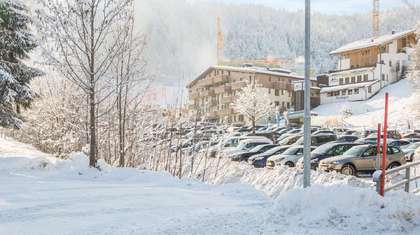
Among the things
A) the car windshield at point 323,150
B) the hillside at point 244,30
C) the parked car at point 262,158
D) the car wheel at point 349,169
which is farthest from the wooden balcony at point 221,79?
the hillside at point 244,30

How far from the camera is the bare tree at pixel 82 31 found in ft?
44.9

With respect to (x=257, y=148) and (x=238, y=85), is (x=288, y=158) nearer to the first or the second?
(x=257, y=148)

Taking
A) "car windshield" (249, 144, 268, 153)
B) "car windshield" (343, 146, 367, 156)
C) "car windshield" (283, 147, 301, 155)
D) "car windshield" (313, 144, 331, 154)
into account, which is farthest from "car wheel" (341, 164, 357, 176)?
"car windshield" (249, 144, 268, 153)

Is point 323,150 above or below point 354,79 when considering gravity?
below

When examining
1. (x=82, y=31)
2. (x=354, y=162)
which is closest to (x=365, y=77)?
(x=354, y=162)

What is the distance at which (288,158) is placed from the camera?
25.0 meters

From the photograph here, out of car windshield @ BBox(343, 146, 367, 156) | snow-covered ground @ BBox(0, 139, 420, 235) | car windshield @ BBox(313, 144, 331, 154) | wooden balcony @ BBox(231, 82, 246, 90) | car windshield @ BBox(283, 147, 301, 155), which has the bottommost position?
car windshield @ BBox(283, 147, 301, 155)

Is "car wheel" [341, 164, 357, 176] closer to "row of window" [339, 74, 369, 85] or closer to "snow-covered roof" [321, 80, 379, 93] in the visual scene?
"snow-covered roof" [321, 80, 379, 93]

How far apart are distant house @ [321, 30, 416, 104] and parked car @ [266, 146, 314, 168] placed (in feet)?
157

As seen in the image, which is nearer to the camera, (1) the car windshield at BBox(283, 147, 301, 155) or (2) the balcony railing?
(1) the car windshield at BBox(283, 147, 301, 155)

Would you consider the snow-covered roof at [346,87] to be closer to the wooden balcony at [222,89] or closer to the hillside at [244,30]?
the wooden balcony at [222,89]

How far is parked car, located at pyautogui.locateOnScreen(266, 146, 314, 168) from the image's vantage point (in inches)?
977

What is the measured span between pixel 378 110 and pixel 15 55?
178 ft

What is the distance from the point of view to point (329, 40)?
525 ft
